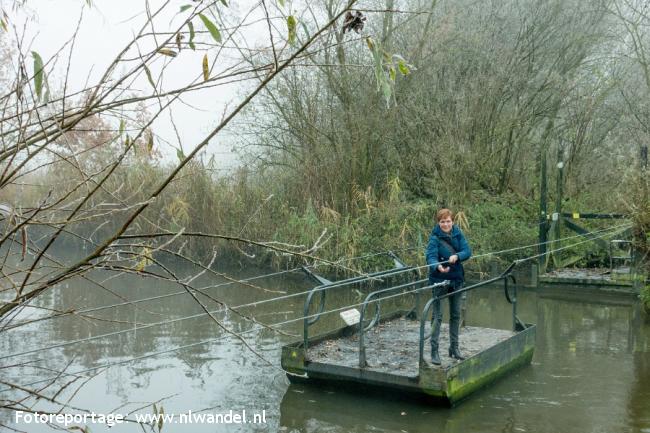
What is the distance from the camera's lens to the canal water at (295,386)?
7.71 metres

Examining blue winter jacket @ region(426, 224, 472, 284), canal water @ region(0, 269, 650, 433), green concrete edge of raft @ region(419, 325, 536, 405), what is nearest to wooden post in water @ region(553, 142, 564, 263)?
canal water @ region(0, 269, 650, 433)

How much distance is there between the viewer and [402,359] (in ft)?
28.2

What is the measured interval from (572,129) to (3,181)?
1799 cm

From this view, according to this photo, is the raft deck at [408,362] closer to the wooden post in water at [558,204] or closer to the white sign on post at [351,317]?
the white sign on post at [351,317]

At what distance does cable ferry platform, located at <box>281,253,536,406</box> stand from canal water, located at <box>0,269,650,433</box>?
0.18 m

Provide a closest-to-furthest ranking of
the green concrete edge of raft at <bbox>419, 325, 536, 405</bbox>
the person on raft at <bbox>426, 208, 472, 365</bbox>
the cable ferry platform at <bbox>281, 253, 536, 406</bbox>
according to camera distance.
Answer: the green concrete edge of raft at <bbox>419, 325, 536, 405</bbox> < the cable ferry platform at <bbox>281, 253, 536, 406</bbox> < the person on raft at <bbox>426, 208, 472, 365</bbox>

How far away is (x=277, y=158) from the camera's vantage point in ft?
63.7

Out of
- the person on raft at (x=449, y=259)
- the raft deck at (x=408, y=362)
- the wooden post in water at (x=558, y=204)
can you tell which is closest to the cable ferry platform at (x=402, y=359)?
the raft deck at (x=408, y=362)

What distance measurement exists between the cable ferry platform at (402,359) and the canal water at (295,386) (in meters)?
0.18

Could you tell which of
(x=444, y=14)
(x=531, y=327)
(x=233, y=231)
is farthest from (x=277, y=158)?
(x=531, y=327)

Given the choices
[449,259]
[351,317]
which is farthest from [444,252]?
[351,317]

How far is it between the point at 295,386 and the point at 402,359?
1.25 meters

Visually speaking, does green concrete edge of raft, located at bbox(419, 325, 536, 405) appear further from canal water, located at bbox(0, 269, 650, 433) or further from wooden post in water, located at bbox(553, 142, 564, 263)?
wooden post in water, located at bbox(553, 142, 564, 263)

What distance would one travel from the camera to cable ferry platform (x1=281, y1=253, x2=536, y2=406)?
25.4ft
